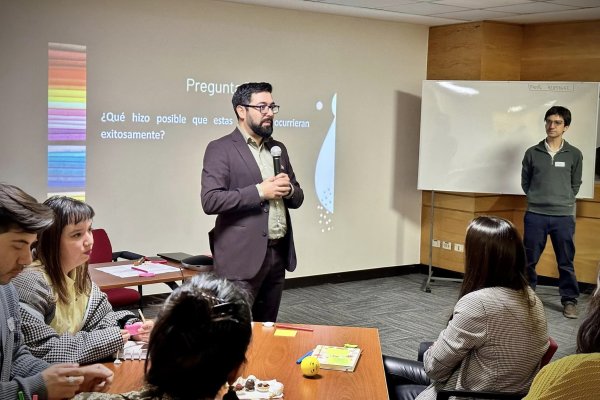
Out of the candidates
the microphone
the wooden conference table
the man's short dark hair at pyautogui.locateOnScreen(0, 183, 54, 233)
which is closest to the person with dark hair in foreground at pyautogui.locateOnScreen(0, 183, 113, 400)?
the man's short dark hair at pyautogui.locateOnScreen(0, 183, 54, 233)

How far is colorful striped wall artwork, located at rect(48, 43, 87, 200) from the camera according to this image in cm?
550

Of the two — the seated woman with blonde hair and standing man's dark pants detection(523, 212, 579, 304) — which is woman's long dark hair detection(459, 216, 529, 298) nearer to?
the seated woman with blonde hair

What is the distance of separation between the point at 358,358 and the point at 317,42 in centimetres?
484

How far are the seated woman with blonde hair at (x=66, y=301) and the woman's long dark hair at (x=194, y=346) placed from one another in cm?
94

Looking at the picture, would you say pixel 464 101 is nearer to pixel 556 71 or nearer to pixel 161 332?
pixel 556 71

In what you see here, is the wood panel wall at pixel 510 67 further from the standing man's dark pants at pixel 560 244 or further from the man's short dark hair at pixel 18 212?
the man's short dark hair at pixel 18 212

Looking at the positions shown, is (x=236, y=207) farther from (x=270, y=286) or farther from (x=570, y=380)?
(x=570, y=380)

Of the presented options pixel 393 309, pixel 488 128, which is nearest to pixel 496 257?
pixel 393 309

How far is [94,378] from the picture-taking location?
7.06 feet

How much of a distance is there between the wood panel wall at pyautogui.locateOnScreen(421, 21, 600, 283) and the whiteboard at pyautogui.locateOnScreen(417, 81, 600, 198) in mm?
319

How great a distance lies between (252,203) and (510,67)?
477cm

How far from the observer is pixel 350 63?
7137 mm

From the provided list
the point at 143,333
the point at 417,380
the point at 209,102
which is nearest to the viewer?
the point at 143,333

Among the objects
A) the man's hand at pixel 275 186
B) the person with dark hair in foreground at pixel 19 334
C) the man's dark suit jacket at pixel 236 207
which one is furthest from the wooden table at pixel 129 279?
the person with dark hair in foreground at pixel 19 334
